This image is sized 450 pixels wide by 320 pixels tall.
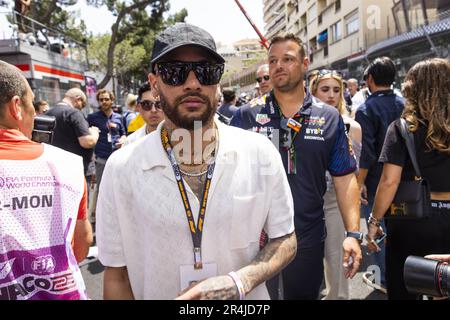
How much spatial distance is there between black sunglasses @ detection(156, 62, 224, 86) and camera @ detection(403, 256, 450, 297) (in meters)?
1.18

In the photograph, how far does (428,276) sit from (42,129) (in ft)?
7.28

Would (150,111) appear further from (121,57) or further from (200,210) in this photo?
(121,57)

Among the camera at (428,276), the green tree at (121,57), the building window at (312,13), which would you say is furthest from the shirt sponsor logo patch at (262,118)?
the building window at (312,13)

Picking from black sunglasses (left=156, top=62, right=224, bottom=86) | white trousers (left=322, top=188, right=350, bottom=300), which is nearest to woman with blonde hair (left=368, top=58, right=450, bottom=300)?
white trousers (left=322, top=188, right=350, bottom=300)

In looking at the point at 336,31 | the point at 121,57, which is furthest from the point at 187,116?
the point at 121,57

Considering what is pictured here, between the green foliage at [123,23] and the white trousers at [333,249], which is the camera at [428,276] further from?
the green foliage at [123,23]

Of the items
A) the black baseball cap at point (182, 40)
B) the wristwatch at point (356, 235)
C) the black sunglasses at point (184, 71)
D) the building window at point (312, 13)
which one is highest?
the building window at point (312, 13)

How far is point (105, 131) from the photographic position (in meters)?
6.07

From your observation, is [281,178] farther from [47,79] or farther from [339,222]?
[47,79]

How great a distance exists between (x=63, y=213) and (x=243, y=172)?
86 cm

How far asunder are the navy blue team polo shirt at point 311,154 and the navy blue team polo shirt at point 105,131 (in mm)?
3738

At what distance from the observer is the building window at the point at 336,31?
113 feet
